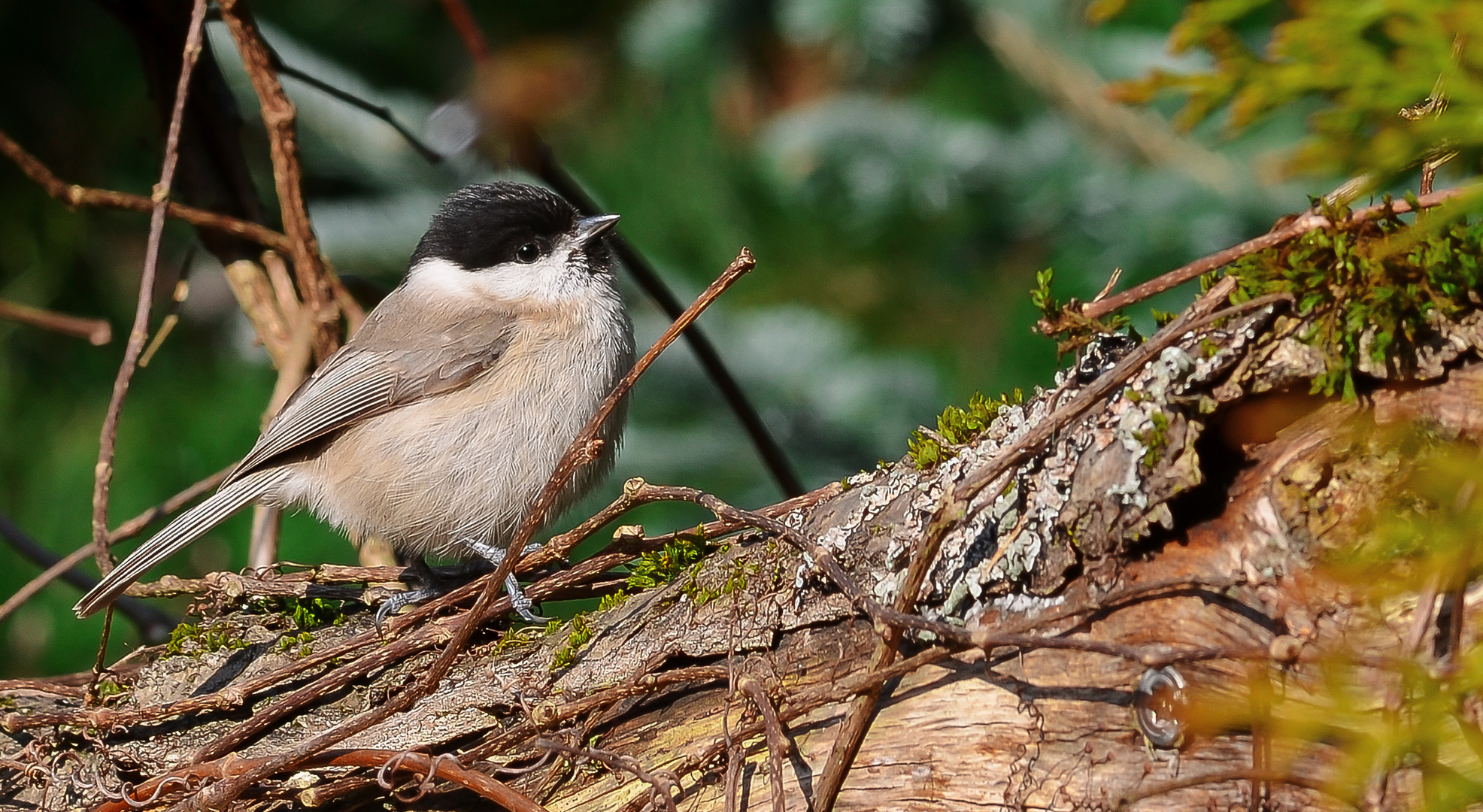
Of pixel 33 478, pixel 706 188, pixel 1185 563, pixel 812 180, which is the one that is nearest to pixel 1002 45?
pixel 812 180

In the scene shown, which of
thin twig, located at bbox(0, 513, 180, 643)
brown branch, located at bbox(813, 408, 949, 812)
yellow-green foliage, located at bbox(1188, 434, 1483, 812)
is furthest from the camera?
thin twig, located at bbox(0, 513, 180, 643)

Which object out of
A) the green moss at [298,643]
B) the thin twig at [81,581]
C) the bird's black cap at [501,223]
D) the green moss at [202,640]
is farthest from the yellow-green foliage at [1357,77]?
the thin twig at [81,581]

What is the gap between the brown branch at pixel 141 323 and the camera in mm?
2818

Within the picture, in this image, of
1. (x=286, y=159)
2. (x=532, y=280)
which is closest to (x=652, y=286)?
(x=532, y=280)

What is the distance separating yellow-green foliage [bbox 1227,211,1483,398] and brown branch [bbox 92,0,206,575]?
8.21 feet

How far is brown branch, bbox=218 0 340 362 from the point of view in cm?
320

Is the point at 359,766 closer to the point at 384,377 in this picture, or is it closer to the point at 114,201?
the point at 384,377

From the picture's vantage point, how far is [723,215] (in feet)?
16.8

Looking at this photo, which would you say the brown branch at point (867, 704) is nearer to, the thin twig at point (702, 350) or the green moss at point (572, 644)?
the green moss at point (572, 644)

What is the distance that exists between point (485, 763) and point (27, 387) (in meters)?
4.27

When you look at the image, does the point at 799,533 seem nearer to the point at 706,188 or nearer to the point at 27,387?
the point at 706,188

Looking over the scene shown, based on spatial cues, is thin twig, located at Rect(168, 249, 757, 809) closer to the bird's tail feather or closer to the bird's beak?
the bird's tail feather


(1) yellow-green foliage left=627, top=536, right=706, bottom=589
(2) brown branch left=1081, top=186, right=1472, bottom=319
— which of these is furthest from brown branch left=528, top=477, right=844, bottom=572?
(2) brown branch left=1081, top=186, right=1472, bottom=319

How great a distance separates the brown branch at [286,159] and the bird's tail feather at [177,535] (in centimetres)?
52
